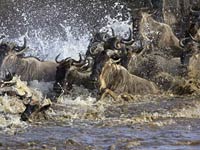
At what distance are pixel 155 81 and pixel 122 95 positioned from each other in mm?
2317

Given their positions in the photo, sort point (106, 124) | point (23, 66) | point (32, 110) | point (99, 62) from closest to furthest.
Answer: point (106, 124) < point (32, 110) < point (99, 62) < point (23, 66)

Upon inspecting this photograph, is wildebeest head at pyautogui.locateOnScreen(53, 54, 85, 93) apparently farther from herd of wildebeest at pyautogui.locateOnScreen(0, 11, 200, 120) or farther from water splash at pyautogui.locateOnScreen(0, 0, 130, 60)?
water splash at pyautogui.locateOnScreen(0, 0, 130, 60)

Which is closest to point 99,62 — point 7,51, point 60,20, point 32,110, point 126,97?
point 126,97

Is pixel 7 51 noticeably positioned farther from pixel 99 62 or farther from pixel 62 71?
pixel 99 62

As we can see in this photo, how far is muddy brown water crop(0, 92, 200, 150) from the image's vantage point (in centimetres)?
1015

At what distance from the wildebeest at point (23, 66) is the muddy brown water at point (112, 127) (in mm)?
2334

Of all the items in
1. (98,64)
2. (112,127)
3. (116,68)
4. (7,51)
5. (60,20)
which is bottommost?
(112,127)

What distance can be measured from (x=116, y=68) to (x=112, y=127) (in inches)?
225

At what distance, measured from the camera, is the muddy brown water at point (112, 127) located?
10.1m

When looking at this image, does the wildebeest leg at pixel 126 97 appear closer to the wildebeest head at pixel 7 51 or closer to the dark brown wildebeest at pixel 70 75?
the dark brown wildebeest at pixel 70 75

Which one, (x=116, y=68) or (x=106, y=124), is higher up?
(x=116, y=68)

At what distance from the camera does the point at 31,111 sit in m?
12.1

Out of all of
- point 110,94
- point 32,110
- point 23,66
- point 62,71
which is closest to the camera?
point 32,110

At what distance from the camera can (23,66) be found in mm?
17891
